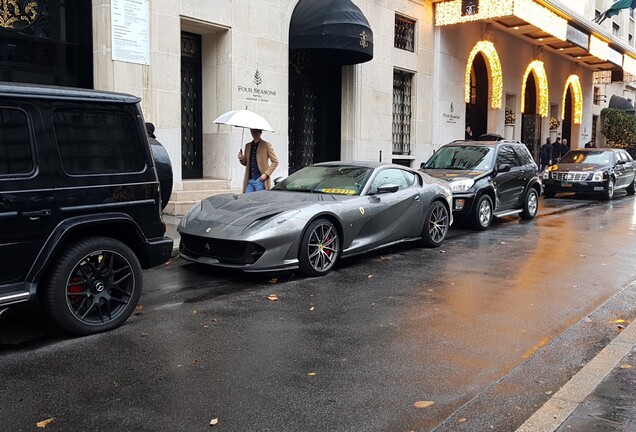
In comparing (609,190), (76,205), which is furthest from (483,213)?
(609,190)

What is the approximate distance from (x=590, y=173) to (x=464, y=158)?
783 cm

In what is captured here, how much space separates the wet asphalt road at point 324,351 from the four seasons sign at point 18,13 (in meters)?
6.07

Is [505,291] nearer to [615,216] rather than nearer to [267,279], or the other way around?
[267,279]

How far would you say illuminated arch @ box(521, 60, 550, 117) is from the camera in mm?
27414

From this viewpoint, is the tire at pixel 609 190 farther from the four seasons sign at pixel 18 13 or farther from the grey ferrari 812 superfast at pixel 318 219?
the four seasons sign at pixel 18 13


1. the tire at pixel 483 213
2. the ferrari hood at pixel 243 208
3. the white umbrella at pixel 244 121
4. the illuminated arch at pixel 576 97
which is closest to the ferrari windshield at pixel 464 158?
the tire at pixel 483 213

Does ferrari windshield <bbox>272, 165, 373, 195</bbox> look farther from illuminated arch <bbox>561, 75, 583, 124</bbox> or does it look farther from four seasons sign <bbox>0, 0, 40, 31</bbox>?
illuminated arch <bbox>561, 75, 583, 124</bbox>

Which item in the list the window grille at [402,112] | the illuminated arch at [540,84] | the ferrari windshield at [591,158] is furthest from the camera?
the illuminated arch at [540,84]

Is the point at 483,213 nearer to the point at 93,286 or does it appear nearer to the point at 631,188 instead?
the point at 93,286

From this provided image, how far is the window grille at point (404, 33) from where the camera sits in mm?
19625

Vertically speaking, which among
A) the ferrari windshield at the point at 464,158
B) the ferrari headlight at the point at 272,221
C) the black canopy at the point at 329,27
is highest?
the black canopy at the point at 329,27

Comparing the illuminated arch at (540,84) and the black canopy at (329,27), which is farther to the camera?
the illuminated arch at (540,84)

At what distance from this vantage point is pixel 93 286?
16.7ft

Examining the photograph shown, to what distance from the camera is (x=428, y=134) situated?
68.9ft
